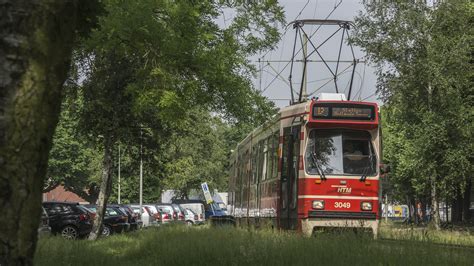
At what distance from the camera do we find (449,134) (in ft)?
104

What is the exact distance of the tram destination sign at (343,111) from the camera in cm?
1502

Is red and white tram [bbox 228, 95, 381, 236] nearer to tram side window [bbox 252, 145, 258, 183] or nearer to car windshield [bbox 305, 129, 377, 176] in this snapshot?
car windshield [bbox 305, 129, 377, 176]

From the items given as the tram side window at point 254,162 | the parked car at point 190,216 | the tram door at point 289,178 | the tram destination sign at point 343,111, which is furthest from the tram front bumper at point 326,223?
the parked car at point 190,216

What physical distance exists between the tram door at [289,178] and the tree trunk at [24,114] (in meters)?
11.5

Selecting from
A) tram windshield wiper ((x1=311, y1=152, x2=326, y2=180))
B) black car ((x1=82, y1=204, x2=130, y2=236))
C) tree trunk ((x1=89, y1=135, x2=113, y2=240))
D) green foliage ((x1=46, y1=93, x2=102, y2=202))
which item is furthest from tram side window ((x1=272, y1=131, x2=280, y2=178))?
green foliage ((x1=46, y1=93, x2=102, y2=202))

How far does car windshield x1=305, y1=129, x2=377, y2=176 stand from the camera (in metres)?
14.9

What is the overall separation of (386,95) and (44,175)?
30.6 metres

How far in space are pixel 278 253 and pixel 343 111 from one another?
6235mm

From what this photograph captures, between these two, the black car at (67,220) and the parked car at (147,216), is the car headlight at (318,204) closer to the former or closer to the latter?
the black car at (67,220)

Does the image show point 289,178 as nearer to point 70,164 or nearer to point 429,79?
point 429,79

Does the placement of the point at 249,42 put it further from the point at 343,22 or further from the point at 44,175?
the point at 44,175

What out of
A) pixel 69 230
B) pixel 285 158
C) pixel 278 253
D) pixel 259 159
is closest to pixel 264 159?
pixel 259 159

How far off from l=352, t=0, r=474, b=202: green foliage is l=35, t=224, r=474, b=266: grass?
67.3ft

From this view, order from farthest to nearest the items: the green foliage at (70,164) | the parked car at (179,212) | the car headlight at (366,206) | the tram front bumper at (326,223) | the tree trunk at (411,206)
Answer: the tree trunk at (411,206), the green foliage at (70,164), the parked car at (179,212), the car headlight at (366,206), the tram front bumper at (326,223)
